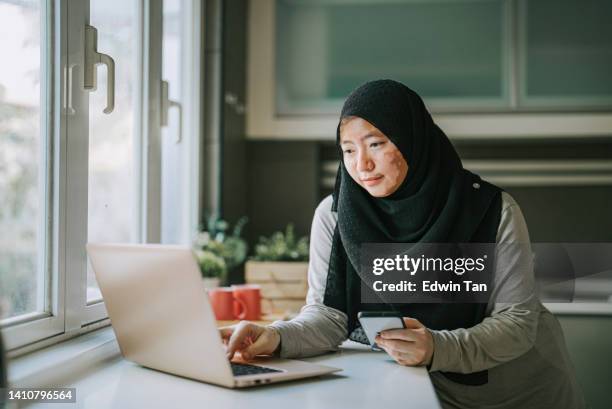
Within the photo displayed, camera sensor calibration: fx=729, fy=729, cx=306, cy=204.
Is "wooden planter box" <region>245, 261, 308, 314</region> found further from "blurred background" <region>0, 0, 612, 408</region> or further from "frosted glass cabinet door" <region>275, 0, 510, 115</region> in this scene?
"frosted glass cabinet door" <region>275, 0, 510, 115</region>

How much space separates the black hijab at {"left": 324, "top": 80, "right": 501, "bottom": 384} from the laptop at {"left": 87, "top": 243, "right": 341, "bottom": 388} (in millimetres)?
289

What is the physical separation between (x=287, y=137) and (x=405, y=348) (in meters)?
1.78

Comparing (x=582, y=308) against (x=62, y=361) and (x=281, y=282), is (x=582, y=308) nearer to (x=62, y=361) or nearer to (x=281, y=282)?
(x=281, y=282)

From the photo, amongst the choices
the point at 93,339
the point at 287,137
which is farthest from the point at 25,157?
the point at 287,137

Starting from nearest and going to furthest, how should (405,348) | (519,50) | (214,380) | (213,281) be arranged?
1. (214,380)
2. (405,348)
3. (213,281)
4. (519,50)

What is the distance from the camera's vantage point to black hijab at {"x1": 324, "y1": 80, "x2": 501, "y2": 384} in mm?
1277

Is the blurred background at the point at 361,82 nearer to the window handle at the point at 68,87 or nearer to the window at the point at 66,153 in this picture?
the window at the point at 66,153

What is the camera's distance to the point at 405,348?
1.09 meters

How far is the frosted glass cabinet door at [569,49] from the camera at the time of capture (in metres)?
2.62

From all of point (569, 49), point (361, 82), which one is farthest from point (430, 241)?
point (569, 49)

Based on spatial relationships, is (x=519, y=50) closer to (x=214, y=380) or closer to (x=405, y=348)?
(x=405, y=348)

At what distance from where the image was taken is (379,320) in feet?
3.47

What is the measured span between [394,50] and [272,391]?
1.99 m

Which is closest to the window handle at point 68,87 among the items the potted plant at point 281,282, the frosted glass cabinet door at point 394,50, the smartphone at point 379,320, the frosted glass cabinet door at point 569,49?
the smartphone at point 379,320
